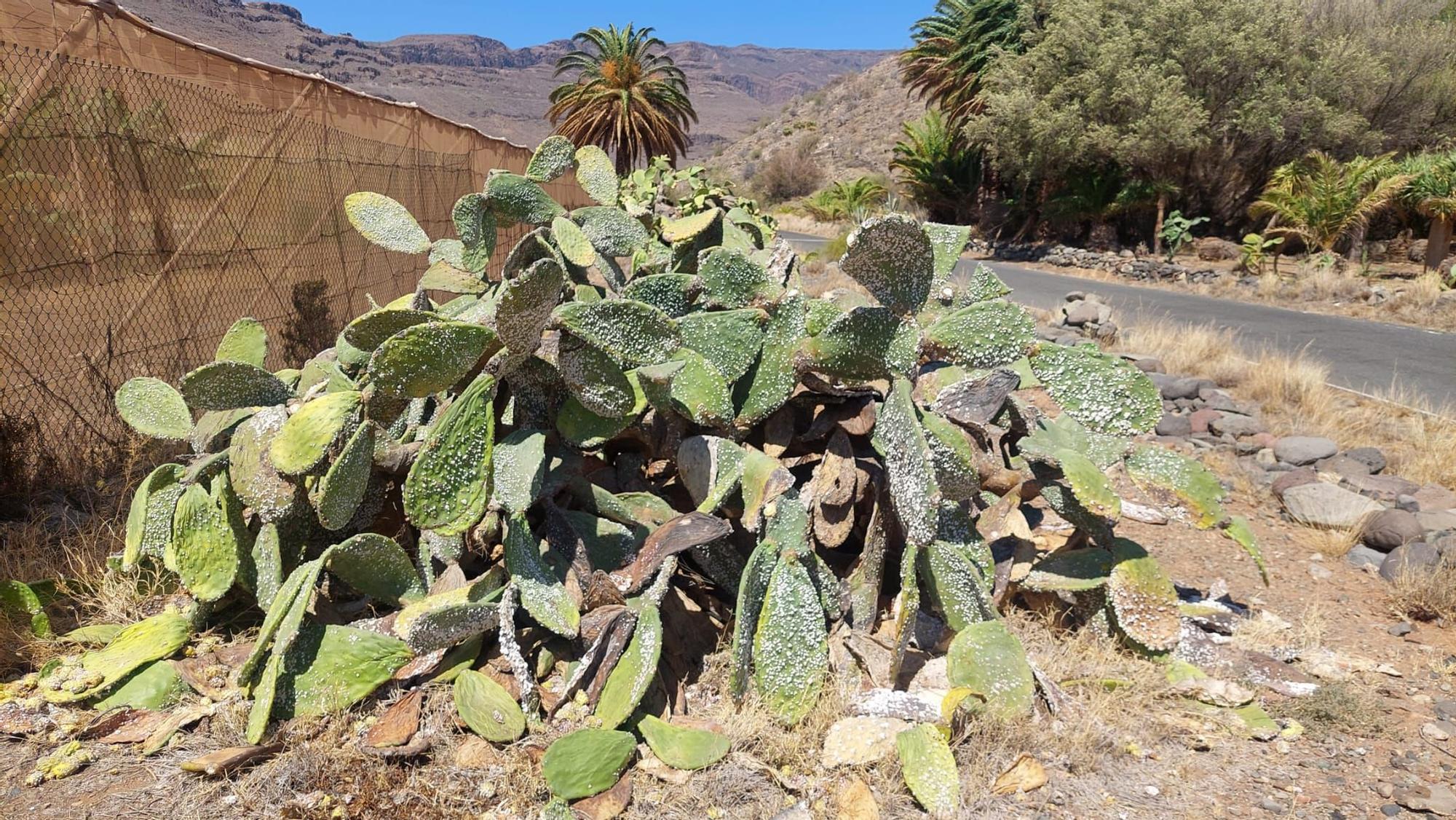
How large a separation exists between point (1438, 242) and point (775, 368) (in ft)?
56.9

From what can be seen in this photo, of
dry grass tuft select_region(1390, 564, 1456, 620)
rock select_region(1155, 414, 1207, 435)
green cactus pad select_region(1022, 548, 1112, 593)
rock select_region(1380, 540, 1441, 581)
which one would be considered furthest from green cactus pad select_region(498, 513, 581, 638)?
rock select_region(1155, 414, 1207, 435)

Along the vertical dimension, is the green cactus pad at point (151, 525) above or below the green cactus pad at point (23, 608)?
above

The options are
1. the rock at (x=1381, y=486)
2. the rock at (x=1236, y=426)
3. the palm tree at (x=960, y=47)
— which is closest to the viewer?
the rock at (x=1381, y=486)

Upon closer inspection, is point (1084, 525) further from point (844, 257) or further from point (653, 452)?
point (653, 452)

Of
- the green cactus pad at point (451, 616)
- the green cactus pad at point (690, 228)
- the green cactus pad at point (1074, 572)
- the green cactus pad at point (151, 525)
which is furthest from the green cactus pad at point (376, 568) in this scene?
the green cactus pad at point (1074, 572)

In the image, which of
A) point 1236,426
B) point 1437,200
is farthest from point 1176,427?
point 1437,200

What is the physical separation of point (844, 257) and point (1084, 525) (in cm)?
117

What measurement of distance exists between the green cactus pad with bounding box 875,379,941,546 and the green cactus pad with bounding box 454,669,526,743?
1134mm

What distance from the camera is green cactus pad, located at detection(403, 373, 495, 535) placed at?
215cm

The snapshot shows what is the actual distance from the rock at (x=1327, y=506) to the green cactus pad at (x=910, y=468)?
2.84 m

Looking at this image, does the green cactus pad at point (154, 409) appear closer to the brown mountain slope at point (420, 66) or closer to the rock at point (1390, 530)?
the rock at point (1390, 530)

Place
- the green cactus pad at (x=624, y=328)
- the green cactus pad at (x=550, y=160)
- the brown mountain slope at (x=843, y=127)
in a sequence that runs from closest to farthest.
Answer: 1. the green cactus pad at (x=624, y=328)
2. the green cactus pad at (x=550, y=160)
3. the brown mountain slope at (x=843, y=127)

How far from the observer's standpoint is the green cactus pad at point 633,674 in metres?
2.17

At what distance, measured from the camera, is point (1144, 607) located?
256 centimetres
